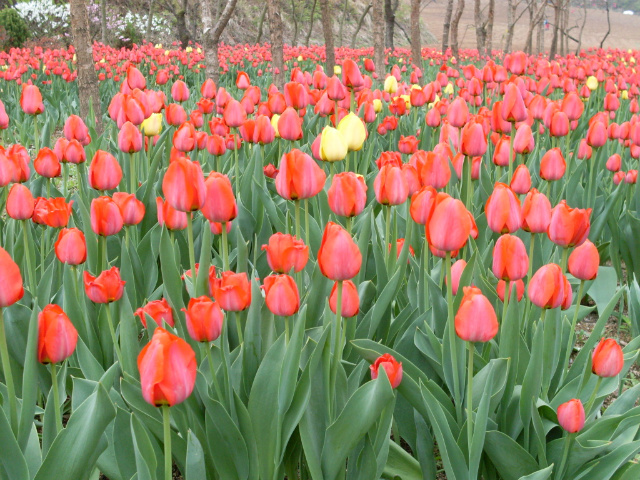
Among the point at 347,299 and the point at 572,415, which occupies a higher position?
the point at 347,299

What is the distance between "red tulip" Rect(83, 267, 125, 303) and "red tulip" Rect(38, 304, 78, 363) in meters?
0.31

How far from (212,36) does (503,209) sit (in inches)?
197

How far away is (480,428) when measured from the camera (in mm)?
1308

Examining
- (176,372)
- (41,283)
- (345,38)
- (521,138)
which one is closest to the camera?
(176,372)

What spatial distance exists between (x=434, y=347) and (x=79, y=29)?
387 centimetres

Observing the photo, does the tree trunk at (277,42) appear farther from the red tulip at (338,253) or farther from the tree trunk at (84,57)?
the red tulip at (338,253)

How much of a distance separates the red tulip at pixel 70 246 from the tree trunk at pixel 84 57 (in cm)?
318

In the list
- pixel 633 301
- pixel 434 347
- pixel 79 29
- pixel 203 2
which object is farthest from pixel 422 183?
pixel 203 2

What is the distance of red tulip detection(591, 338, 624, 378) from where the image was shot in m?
1.38

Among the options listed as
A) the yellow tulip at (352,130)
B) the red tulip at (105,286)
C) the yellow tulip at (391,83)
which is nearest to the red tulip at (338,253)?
the red tulip at (105,286)

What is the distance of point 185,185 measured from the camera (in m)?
1.39

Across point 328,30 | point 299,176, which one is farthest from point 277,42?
point 299,176

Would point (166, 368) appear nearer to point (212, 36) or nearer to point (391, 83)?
point (391, 83)

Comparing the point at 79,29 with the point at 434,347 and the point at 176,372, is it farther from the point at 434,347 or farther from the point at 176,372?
the point at 176,372
